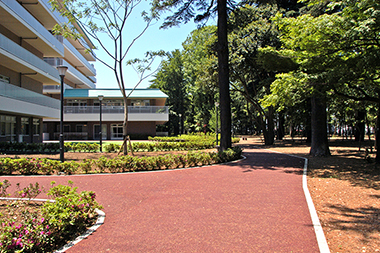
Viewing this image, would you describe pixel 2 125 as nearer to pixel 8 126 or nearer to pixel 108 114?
pixel 8 126

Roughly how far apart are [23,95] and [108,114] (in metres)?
17.0

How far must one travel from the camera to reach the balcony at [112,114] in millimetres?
35469

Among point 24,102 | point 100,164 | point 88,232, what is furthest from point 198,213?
point 24,102

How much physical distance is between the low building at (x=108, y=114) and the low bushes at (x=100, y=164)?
83.0 feet

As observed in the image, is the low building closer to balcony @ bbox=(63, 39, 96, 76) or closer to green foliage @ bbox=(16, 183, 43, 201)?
balcony @ bbox=(63, 39, 96, 76)

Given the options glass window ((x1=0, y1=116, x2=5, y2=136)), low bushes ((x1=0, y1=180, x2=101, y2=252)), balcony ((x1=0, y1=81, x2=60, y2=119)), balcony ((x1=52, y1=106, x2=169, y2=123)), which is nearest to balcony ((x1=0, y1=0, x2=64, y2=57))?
balcony ((x1=0, y1=81, x2=60, y2=119))

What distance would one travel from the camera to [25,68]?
2044 centimetres

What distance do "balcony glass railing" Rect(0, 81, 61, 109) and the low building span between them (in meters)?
11.5

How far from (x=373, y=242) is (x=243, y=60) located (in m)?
20.2

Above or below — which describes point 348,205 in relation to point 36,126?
below

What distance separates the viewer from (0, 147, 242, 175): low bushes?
935 centimetres

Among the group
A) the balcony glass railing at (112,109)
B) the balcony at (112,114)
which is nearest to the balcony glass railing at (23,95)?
the balcony at (112,114)

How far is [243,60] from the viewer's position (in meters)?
22.5

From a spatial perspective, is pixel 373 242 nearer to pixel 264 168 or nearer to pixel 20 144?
pixel 264 168
